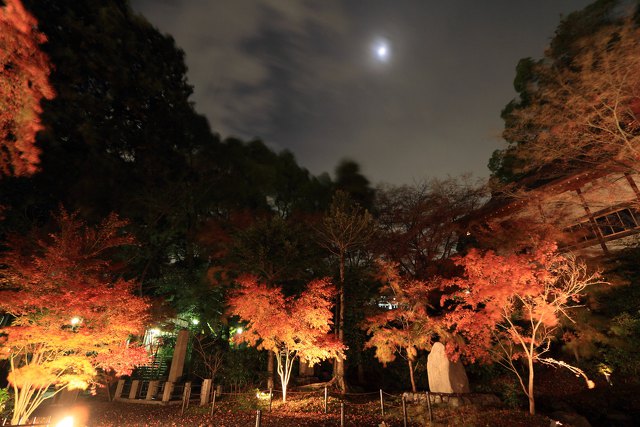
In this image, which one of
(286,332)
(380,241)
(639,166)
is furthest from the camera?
(380,241)

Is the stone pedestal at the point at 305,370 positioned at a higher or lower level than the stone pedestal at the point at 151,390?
higher

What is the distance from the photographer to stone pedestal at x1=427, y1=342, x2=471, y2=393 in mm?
11453

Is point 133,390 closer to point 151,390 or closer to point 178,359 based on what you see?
point 151,390

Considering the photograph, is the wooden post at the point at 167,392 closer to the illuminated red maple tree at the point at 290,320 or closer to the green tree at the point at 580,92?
the illuminated red maple tree at the point at 290,320

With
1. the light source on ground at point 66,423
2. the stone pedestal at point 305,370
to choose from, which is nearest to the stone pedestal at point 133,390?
the light source on ground at point 66,423

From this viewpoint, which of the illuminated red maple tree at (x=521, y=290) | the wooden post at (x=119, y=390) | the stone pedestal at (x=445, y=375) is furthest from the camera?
the wooden post at (x=119, y=390)

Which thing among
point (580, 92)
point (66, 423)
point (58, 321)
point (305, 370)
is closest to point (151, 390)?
point (58, 321)

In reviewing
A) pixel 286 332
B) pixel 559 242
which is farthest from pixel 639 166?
pixel 286 332

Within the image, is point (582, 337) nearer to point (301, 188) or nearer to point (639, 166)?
point (639, 166)

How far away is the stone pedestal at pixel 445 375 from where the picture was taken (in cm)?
1145

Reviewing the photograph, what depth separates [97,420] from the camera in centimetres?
1078

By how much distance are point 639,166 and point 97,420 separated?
60.8 ft

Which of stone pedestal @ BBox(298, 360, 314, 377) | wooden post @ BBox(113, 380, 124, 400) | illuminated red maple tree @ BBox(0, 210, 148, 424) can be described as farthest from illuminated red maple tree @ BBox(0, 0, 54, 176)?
stone pedestal @ BBox(298, 360, 314, 377)

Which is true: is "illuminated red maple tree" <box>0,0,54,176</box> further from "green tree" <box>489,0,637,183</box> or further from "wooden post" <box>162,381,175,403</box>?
"green tree" <box>489,0,637,183</box>
